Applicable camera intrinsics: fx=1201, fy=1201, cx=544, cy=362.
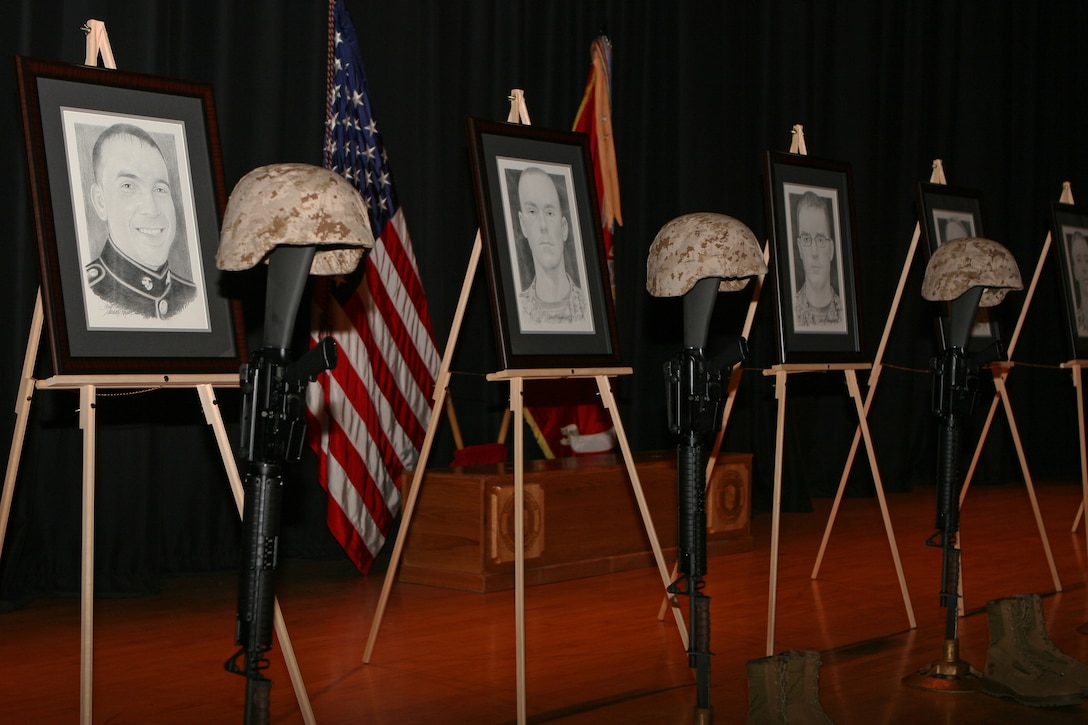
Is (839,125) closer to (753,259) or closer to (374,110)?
(374,110)

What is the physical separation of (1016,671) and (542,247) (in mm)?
1944

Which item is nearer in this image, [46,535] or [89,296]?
[89,296]

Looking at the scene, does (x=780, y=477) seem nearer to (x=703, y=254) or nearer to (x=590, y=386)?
(x=703, y=254)

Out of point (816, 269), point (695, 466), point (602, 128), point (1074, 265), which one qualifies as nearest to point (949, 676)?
point (695, 466)

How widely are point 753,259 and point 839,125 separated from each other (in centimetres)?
566

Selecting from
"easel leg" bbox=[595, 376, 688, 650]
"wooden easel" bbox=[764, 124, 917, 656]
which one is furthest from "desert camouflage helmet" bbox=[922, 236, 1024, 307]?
"easel leg" bbox=[595, 376, 688, 650]

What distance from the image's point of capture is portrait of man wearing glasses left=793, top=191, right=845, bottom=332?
181 inches

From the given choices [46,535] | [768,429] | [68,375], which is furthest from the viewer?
[768,429]

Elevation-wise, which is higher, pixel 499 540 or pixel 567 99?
pixel 567 99

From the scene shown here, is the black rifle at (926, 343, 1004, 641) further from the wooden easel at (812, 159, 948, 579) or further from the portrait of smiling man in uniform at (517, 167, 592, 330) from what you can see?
the portrait of smiling man in uniform at (517, 167, 592, 330)

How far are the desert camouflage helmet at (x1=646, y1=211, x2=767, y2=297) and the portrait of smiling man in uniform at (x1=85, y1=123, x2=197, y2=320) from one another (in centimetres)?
127

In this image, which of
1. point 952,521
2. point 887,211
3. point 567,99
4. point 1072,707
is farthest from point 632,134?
point 1072,707

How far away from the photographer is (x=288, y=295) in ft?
Answer: 8.24

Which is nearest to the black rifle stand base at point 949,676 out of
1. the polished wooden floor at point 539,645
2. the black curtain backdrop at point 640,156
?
the polished wooden floor at point 539,645
